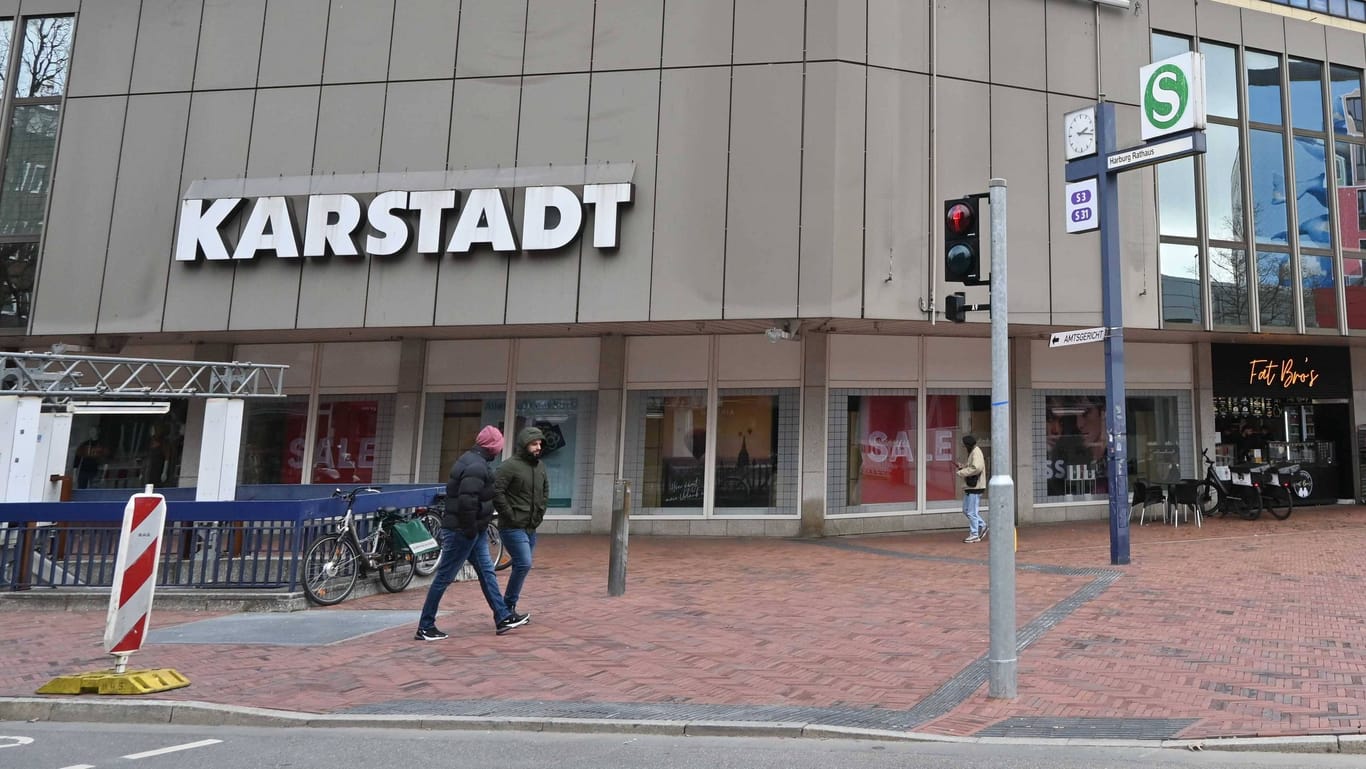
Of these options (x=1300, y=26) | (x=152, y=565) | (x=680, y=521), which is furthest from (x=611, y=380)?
(x=1300, y=26)

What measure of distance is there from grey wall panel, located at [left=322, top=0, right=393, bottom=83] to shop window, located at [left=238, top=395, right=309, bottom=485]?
21.5 ft

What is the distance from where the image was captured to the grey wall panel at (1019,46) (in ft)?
48.6

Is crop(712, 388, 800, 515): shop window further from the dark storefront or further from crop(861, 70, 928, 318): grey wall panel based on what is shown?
the dark storefront

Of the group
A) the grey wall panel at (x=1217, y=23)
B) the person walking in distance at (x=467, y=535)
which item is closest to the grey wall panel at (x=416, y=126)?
the person walking in distance at (x=467, y=535)

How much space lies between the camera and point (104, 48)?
658 inches

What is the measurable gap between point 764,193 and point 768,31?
286 cm

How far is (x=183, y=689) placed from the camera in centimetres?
618

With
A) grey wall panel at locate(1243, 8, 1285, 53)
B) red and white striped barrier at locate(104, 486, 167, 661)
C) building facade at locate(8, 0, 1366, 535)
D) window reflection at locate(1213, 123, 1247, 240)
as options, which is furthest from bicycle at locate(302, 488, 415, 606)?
grey wall panel at locate(1243, 8, 1285, 53)

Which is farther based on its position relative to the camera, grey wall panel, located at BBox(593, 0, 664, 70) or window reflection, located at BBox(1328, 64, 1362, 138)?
window reflection, located at BBox(1328, 64, 1362, 138)

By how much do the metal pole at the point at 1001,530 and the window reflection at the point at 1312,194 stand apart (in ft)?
49.0

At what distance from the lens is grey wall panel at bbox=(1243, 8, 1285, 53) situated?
16984 mm

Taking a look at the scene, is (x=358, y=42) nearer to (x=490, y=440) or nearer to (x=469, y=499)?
(x=490, y=440)

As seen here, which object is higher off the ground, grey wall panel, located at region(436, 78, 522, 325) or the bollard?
grey wall panel, located at region(436, 78, 522, 325)

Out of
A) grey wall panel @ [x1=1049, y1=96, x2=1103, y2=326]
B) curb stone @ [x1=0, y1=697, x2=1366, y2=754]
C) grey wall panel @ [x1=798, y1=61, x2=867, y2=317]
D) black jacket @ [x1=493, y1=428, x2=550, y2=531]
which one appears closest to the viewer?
curb stone @ [x1=0, y1=697, x2=1366, y2=754]
